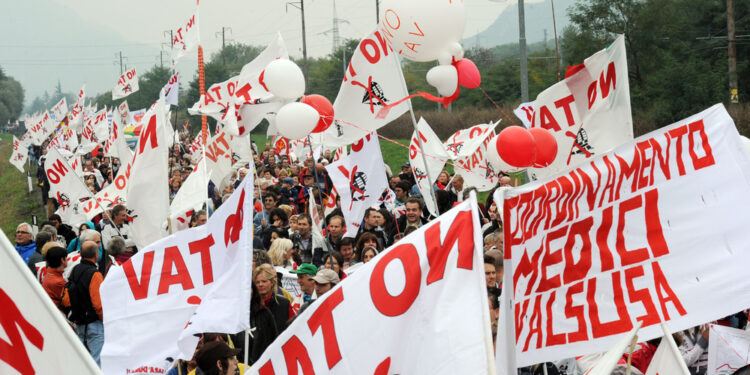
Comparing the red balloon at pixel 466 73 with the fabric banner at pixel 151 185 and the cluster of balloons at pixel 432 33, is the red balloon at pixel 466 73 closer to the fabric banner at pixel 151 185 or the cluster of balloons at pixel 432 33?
the cluster of balloons at pixel 432 33

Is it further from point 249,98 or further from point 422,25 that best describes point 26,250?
point 422,25

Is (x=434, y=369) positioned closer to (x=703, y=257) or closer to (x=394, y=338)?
(x=394, y=338)

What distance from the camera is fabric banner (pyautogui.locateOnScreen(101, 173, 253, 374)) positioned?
555 cm

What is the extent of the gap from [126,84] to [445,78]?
917 inches

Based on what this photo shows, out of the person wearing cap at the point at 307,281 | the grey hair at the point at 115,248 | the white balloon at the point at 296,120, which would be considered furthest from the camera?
the grey hair at the point at 115,248

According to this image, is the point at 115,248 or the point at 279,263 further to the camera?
the point at 279,263

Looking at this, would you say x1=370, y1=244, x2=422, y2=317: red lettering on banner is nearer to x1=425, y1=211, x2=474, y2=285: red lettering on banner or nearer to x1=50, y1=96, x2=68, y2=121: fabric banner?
x1=425, y1=211, x2=474, y2=285: red lettering on banner

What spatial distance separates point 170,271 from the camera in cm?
577

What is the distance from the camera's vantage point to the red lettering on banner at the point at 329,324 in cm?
353

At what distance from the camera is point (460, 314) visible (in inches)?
135

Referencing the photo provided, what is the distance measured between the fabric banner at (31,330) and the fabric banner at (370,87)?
588 centimetres

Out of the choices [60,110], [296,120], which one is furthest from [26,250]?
[60,110]

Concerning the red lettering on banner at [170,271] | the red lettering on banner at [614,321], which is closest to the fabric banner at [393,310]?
the red lettering on banner at [614,321]

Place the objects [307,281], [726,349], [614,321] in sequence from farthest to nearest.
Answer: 1. [307,281]
2. [726,349]
3. [614,321]
